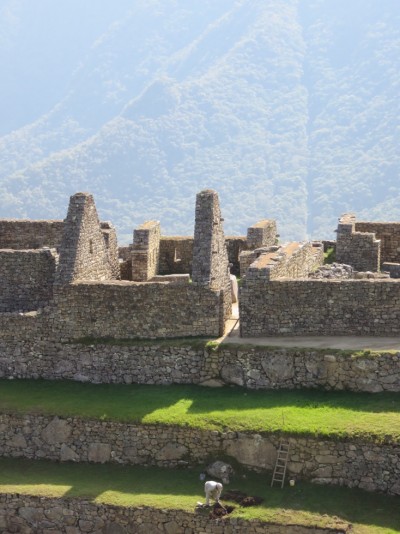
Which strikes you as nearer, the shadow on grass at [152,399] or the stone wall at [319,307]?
the shadow on grass at [152,399]

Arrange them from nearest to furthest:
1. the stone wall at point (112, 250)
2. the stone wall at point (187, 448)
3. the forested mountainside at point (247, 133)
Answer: the stone wall at point (187, 448), the stone wall at point (112, 250), the forested mountainside at point (247, 133)

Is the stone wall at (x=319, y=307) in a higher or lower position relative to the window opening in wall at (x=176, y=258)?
lower

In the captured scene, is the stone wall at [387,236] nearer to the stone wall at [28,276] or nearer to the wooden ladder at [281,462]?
the stone wall at [28,276]

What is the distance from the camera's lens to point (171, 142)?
98875 millimetres

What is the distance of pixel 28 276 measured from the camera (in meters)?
32.3

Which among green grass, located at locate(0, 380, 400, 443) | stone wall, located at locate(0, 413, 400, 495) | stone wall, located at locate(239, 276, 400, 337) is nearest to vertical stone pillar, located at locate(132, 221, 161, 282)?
green grass, located at locate(0, 380, 400, 443)

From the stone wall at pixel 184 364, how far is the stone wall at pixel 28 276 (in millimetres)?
1926

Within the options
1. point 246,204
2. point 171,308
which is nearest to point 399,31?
point 246,204

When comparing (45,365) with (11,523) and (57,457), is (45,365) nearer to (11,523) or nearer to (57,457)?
(57,457)

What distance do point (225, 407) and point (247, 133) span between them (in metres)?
82.5

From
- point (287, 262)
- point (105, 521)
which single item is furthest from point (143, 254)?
point (105, 521)

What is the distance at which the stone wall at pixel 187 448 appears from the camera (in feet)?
82.3

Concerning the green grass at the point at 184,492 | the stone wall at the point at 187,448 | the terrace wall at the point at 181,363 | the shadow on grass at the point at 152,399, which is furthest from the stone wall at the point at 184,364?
the green grass at the point at 184,492

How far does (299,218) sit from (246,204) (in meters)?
5.37
